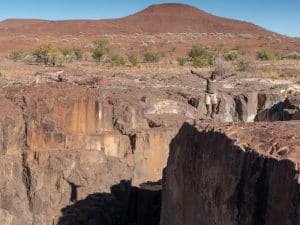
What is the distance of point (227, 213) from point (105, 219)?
5.21 m

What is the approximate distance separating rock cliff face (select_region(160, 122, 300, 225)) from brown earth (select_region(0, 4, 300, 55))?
53600 mm

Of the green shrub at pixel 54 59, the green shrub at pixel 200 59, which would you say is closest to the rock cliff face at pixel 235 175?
the green shrub at pixel 200 59

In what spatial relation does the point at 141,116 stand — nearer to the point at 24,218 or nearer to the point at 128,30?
the point at 24,218

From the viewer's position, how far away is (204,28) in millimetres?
101688

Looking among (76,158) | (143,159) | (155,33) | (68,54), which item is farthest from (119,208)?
(155,33)

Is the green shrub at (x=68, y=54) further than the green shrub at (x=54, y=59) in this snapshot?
Yes

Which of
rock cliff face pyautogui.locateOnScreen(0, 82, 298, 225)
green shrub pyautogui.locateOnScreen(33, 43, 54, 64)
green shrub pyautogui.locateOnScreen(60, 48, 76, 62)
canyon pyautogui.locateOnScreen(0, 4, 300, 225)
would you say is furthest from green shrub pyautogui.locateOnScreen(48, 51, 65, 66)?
rock cliff face pyautogui.locateOnScreen(0, 82, 298, 225)

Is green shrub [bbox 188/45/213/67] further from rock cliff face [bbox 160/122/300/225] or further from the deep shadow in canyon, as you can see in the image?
rock cliff face [bbox 160/122/300/225]

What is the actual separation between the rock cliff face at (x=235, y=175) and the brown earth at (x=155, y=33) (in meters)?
53.6

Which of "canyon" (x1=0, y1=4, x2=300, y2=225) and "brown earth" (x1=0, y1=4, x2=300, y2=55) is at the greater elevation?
"brown earth" (x1=0, y1=4, x2=300, y2=55)

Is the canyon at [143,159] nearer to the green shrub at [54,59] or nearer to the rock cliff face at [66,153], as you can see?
the rock cliff face at [66,153]

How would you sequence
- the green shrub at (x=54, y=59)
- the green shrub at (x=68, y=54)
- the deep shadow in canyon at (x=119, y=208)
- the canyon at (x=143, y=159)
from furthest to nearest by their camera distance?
the green shrub at (x=68, y=54)
the green shrub at (x=54, y=59)
the deep shadow in canyon at (x=119, y=208)
the canyon at (x=143, y=159)

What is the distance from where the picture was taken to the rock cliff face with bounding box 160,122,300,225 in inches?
219

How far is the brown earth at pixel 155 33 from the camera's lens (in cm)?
6956
